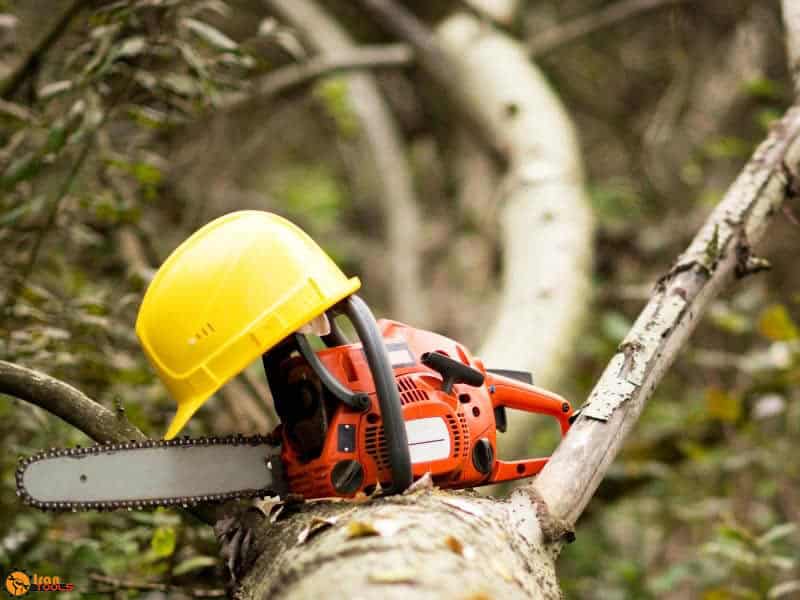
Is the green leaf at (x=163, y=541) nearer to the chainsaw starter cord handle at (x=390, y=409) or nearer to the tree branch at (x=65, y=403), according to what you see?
the tree branch at (x=65, y=403)

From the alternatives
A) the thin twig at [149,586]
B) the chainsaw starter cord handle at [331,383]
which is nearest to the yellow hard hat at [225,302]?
the chainsaw starter cord handle at [331,383]

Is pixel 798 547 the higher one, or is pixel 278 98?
pixel 278 98

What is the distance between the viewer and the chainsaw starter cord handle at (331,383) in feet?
5.54

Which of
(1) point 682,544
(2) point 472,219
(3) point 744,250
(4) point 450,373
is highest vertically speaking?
(3) point 744,250

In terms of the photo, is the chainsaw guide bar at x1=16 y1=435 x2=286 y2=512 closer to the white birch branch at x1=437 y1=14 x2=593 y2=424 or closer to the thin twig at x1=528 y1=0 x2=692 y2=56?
the white birch branch at x1=437 y1=14 x2=593 y2=424

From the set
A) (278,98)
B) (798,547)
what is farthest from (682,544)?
(278,98)

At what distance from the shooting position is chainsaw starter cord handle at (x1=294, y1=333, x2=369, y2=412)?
5.54 ft

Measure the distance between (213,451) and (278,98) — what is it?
3174 mm

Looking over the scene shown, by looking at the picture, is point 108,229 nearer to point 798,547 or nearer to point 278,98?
point 278,98

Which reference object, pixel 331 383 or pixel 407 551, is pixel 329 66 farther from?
pixel 407 551

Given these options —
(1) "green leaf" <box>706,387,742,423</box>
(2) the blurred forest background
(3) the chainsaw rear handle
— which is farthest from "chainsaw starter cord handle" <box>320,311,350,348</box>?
(1) "green leaf" <box>706,387,742,423</box>

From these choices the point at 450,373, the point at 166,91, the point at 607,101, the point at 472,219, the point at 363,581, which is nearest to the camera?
the point at 363,581

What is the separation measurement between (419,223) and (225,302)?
3.44 meters

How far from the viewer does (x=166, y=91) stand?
2.58 meters
